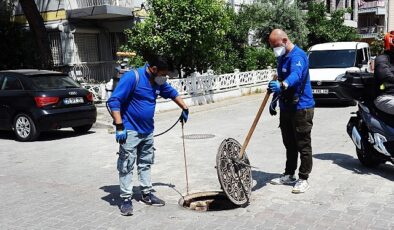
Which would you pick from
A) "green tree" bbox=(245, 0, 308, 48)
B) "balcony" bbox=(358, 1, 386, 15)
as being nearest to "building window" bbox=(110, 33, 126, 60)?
"green tree" bbox=(245, 0, 308, 48)

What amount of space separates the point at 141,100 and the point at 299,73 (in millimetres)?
1761

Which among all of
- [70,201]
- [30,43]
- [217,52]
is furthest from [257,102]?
[70,201]

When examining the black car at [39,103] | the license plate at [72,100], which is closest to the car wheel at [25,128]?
the black car at [39,103]

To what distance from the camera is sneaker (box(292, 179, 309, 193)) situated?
5633 millimetres

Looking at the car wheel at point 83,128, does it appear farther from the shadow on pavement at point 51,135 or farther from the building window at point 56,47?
the building window at point 56,47

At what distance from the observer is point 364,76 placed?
6.54 meters

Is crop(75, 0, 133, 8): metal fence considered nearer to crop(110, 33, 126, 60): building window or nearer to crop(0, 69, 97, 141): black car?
crop(110, 33, 126, 60): building window

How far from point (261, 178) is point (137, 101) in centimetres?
231

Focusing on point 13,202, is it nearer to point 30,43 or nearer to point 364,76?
point 364,76

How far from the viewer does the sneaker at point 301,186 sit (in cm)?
563

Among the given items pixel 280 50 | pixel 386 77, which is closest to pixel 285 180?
pixel 280 50

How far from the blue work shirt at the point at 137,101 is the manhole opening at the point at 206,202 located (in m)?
0.98

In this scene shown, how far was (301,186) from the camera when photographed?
5.67m

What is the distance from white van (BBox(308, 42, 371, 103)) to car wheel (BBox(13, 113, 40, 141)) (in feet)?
29.2
